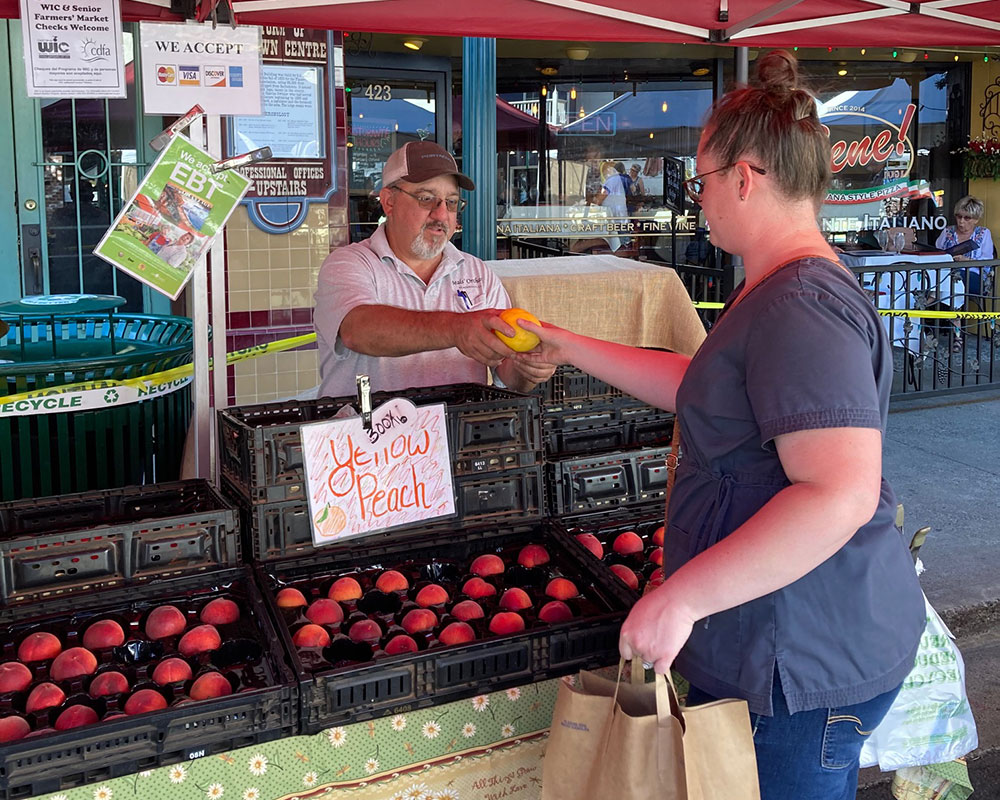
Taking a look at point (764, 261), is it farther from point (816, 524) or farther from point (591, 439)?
point (591, 439)

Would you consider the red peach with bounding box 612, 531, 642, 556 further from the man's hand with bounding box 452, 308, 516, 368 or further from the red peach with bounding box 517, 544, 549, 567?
the man's hand with bounding box 452, 308, 516, 368

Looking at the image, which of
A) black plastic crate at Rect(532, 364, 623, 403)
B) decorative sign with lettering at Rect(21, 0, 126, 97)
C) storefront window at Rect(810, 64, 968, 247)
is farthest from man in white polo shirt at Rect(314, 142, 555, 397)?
storefront window at Rect(810, 64, 968, 247)

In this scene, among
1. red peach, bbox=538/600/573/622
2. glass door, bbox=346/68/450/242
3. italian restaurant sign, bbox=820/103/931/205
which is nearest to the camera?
red peach, bbox=538/600/573/622

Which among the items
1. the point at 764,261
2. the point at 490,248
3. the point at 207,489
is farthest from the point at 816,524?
the point at 490,248

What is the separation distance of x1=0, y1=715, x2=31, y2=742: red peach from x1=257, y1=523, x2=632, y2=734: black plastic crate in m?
0.52

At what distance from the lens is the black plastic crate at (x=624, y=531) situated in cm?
280

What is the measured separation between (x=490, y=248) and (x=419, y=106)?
1661 mm

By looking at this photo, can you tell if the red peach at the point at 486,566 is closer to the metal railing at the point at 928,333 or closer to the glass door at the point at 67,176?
the glass door at the point at 67,176

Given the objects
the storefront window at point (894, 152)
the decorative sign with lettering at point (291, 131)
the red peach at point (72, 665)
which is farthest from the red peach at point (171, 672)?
the storefront window at point (894, 152)

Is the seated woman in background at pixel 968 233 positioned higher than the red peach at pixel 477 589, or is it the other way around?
the seated woman in background at pixel 968 233

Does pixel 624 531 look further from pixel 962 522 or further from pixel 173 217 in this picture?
pixel 962 522

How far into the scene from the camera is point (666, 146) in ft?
36.7

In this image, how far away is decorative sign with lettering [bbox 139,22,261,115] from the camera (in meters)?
2.89

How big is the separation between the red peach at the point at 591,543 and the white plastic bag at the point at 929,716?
878 millimetres
